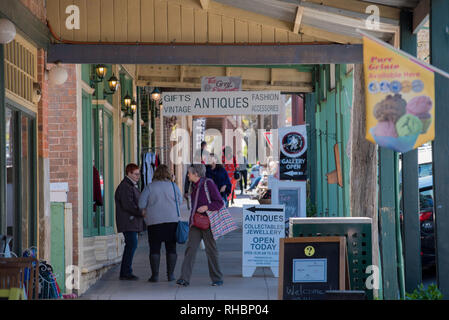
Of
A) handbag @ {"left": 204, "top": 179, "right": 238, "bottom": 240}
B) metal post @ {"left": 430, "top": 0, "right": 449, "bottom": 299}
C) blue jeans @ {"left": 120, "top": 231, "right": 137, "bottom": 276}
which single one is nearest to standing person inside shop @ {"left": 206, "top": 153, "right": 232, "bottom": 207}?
blue jeans @ {"left": 120, "top": 231, "right": 137, "bottom": 276}

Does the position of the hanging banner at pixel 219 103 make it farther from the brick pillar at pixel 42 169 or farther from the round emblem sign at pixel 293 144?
the brick pillar at pixel 42 169

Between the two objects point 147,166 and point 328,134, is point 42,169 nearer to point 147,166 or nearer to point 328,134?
point 147,166

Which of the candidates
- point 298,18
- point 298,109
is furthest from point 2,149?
point 298,109

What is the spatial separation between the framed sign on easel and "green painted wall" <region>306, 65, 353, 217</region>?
718 centimetres

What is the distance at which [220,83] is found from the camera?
13242 mm

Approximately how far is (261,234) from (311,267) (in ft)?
16.4

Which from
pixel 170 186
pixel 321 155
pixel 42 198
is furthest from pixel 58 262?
pixel 321 155

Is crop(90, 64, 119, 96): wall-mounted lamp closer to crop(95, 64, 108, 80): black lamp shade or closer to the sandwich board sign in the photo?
crop(95, 64, 108, 80): black lamp shade

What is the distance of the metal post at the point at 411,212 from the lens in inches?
284

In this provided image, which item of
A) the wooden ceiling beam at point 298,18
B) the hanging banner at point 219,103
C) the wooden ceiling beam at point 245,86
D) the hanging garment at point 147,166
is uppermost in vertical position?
the wooden ceiling beam at point 245,86

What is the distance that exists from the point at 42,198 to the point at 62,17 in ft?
7.56

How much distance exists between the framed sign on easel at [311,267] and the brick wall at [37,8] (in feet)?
13.9

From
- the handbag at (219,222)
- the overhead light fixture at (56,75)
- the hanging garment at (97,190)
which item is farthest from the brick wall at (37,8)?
the hanging garment at (97,190)

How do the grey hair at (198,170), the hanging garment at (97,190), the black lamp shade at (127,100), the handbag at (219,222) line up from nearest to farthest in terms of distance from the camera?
the handbag at (219,222) < the grey hair at (198,170) < the hanging garment at (97,190) < the black lamp shade at (127,100)
